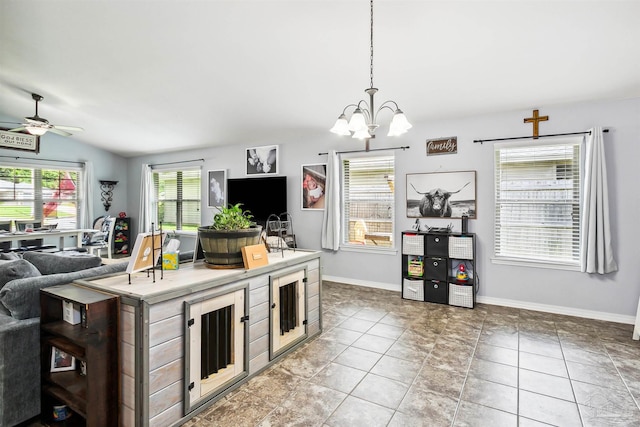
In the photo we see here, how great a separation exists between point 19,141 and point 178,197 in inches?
117

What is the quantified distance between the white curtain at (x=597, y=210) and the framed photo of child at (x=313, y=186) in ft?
11.2

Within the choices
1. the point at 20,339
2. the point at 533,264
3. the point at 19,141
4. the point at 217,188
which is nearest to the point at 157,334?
the point at 20,339

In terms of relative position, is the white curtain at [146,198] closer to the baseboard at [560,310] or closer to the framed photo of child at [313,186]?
the framed photo of child at [313,186]

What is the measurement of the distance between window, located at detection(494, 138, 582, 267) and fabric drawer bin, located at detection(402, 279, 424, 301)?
3.42ft

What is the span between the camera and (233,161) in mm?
6496

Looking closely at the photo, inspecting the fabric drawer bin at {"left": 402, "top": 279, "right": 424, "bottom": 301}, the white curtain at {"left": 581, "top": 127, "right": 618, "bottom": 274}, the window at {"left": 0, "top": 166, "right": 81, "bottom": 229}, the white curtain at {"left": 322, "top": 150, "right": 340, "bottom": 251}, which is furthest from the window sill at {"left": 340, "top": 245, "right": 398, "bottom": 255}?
the window at {"left": 0, "top": 166, "right": 81, "bottom": 229}

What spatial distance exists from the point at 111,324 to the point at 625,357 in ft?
12.8

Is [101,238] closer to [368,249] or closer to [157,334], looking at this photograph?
[368,249]

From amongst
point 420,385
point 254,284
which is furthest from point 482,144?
point 254,284

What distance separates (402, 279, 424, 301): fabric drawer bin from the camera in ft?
14.3

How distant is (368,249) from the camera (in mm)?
5062

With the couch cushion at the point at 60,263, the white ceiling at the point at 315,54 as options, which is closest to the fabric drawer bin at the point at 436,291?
the white ceiling at the point at 315,54

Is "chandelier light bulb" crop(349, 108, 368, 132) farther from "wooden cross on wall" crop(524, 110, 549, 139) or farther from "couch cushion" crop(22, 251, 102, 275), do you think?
"wooden cross on wall" crop(524, 110, 549, 139)

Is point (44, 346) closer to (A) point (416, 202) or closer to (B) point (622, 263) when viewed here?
(A) point (416, 202)
